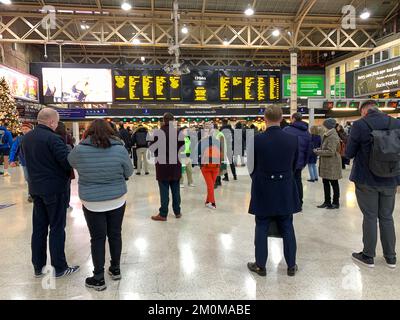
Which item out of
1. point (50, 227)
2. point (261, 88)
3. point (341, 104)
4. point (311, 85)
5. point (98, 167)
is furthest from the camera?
point (311, 85)

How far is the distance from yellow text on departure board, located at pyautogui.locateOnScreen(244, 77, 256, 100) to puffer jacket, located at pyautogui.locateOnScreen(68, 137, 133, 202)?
13143mm

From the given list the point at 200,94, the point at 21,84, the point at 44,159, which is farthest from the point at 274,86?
the point at 44,159

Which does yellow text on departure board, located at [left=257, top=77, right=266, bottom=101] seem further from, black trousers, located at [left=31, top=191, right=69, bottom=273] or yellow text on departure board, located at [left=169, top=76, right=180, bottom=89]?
black trousers, located at [left=31, top=191, right=69, bottom=273]

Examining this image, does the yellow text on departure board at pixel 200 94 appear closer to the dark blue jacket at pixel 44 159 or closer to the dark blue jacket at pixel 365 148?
the dark blue jacket at pixel 365 148

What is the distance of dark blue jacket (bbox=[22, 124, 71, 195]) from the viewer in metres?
2.57

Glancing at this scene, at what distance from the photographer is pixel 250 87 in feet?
49.0

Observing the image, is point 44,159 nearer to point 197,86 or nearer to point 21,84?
point 21,84

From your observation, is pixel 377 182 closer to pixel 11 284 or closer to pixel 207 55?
pixel 11 284

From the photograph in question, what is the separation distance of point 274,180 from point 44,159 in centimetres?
193

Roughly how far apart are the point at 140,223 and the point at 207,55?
1776 centimetres

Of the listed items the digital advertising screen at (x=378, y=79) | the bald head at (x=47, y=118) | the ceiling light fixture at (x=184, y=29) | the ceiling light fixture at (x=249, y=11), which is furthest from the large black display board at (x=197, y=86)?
the bald head at (x=47, y=118)

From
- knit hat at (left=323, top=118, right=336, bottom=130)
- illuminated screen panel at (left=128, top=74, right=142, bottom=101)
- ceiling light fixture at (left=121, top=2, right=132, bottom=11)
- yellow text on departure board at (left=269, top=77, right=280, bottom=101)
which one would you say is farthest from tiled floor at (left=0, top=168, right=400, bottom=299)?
yellow text on departure board at (left=269, top=77, right=280, bottom=101)

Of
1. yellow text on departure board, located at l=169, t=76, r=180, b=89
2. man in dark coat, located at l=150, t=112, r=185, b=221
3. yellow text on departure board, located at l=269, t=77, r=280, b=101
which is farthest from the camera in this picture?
yellow text on departure board, located at l=269, t=77, r=280, b=101

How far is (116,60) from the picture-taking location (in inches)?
794
